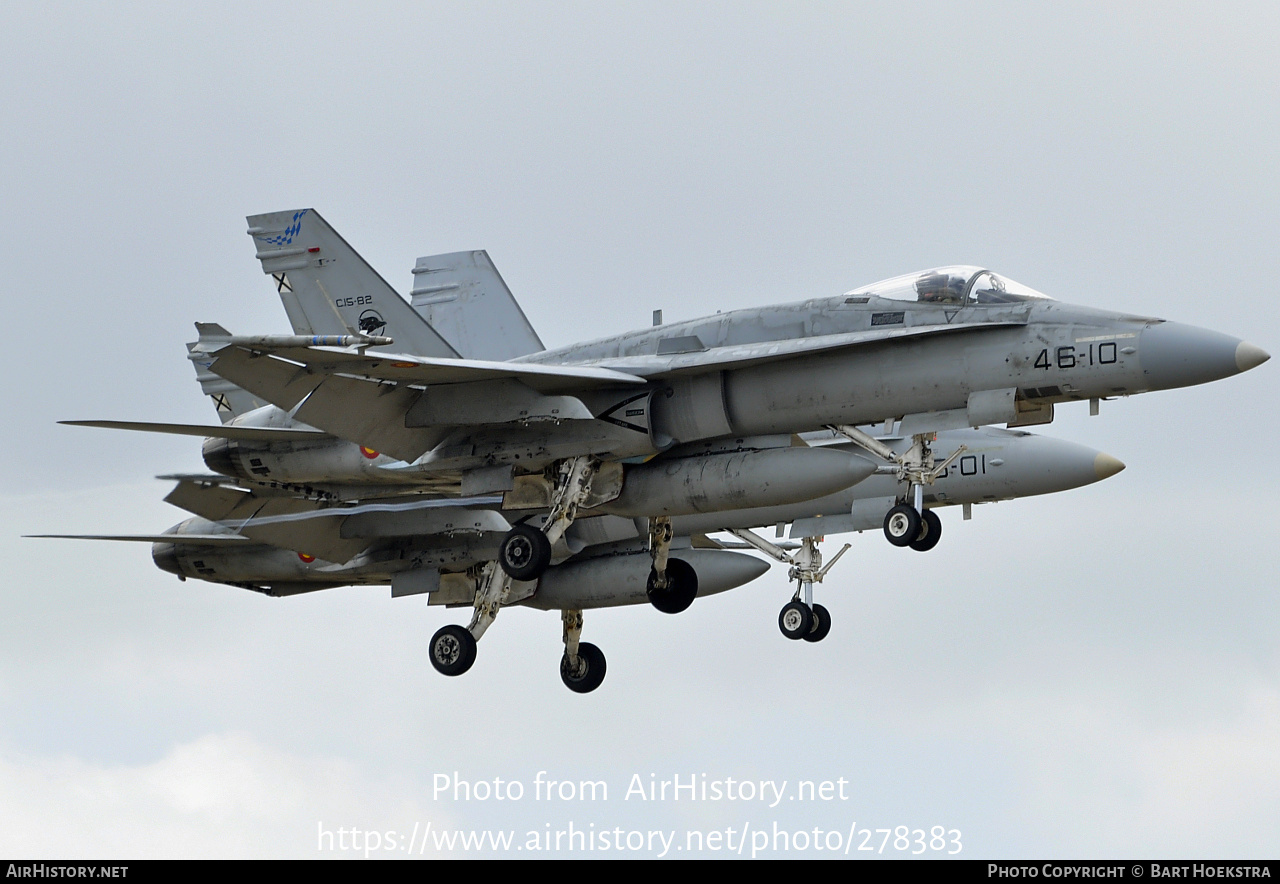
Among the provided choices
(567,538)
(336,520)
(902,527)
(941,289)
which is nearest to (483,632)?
(567,538)

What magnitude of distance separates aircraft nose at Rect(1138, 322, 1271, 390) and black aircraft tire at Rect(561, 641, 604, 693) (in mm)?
11323

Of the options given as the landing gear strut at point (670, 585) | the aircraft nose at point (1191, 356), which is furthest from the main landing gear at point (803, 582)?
the aircraft nose at point (1191, 356)

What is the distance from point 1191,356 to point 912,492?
3.56 metres

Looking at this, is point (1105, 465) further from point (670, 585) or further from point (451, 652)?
point (451, 652)

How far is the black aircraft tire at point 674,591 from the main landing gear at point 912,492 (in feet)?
11.1

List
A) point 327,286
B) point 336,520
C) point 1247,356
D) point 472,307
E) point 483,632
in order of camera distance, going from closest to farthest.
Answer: point 1247,356
point 483,632
point 336,520
point 327,286
point 472,307

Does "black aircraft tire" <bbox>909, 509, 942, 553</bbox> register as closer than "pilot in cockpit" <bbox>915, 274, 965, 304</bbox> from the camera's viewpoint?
No

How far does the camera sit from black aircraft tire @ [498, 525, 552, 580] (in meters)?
19.4

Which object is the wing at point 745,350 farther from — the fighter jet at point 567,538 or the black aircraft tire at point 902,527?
the fighter jet at point 567,538

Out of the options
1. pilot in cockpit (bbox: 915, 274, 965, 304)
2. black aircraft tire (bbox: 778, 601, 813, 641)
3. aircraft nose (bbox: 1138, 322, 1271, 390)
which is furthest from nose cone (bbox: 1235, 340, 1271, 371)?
black aircraft tire (bbox: 778, 601, 813, 641)

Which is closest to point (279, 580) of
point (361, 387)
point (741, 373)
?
point (361, 387)

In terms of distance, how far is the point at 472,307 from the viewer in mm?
30562

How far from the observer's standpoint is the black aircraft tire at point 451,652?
2156 centimetres

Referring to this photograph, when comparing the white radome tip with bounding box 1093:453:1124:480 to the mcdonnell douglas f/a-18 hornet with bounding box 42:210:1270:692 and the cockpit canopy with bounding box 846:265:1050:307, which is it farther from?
the cockpit canopy with bounding box 846:265:1050:307
